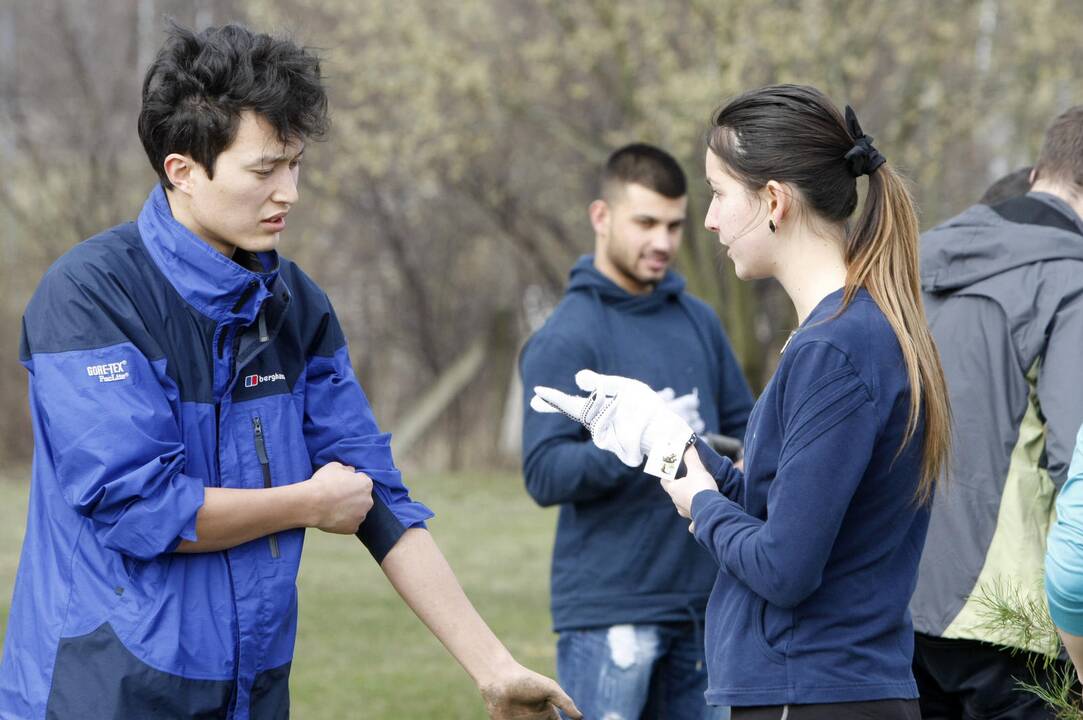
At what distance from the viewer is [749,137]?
268 cm

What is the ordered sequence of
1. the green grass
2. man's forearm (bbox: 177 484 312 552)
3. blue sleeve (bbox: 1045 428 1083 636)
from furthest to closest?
the green grass < man's forearm (bbox: 177 484 312 552) < blue sleeve (bbox: 1045 428 1083 636)

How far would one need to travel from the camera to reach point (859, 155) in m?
2.65

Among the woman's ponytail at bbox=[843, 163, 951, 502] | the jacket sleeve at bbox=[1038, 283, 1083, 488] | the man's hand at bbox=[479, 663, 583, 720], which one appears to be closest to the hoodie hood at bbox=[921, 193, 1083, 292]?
the jacket sleeve at bbox=[1038, 283, 1083, 488]

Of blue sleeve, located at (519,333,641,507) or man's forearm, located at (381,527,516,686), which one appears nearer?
man's forearm, located at (381,527,516,686)

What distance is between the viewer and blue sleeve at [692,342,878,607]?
2.40 meters

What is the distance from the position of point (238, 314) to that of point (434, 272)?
15.0 m

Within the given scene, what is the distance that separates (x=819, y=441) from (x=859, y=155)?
0.61m

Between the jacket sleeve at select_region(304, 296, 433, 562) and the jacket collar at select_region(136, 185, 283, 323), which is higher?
the jacket collar at select_region(136, 185, 283, 323)

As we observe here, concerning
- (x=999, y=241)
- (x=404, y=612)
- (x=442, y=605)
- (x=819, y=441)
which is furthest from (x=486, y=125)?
(x=819, y=441)

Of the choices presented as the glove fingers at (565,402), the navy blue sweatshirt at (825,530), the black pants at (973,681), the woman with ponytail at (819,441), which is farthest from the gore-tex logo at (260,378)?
the black pants at (973,681)

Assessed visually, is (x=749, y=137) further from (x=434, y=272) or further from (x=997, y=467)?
(x=434, y=272)

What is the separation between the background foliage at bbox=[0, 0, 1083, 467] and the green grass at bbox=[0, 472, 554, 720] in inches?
131

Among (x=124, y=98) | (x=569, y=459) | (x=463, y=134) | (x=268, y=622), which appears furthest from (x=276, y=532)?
(x=124, y=98)

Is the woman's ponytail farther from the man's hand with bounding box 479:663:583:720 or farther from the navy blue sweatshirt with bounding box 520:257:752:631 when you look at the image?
the navy blue sweatshirt with bounding box 520:257:752:631
